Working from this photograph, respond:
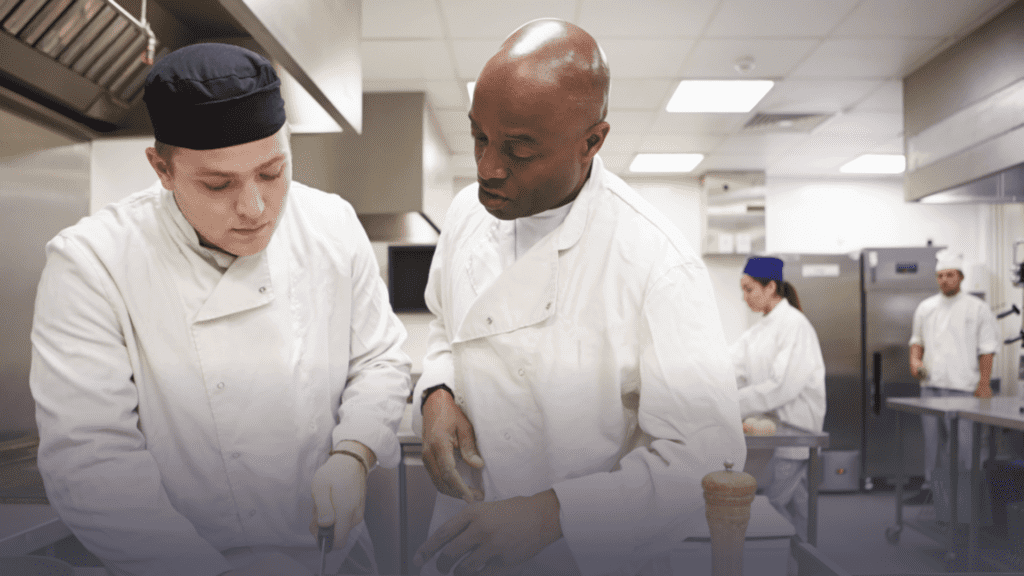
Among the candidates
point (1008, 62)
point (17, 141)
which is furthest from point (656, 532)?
point (1008, 62)

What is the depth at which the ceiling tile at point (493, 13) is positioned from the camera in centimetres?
142

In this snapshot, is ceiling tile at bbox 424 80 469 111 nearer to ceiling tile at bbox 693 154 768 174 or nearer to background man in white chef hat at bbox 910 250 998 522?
ceiling tile at bbox 693 154 768 174

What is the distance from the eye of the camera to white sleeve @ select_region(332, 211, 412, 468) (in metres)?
0.64

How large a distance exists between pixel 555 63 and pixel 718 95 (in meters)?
2.04

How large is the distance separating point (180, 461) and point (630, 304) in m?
0.53

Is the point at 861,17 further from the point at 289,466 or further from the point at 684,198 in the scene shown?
the point at 684,198

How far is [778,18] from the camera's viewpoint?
1.53 m

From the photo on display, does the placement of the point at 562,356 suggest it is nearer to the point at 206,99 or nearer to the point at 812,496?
the point at 206,99

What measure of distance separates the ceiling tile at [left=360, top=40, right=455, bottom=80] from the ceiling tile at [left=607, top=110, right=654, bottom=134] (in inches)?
26.3

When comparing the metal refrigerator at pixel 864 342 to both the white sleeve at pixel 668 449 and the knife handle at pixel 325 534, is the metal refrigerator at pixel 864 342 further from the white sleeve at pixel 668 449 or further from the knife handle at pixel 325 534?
the knife handle at pixel 325 534

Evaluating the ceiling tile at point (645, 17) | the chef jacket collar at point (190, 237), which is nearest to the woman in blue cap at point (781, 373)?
the ceiling tile at point (645, 17)

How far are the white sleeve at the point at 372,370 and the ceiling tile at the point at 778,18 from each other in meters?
1.11

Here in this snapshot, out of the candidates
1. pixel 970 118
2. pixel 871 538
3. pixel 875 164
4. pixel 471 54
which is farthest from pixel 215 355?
pixel 875 164

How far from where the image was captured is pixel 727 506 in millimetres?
441
